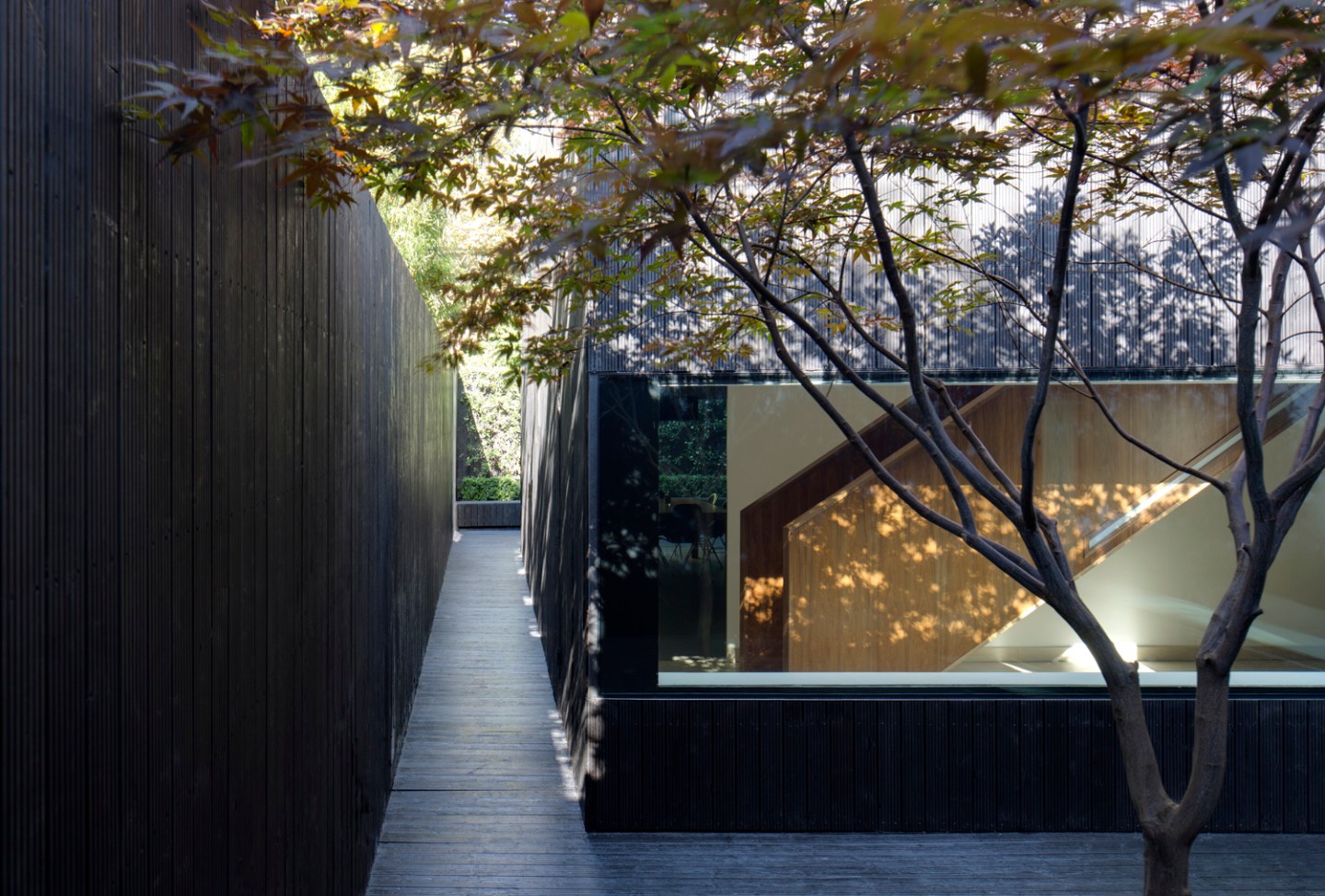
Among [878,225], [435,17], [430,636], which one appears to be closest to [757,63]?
[878,225]

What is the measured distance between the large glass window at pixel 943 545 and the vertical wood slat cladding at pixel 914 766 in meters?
0.25

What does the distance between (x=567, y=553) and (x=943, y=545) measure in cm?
290

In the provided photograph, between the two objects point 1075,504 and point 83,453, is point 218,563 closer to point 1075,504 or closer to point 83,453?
point 83,453

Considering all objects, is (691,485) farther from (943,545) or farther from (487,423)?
(487,423)

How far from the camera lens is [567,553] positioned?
8539 millimetres

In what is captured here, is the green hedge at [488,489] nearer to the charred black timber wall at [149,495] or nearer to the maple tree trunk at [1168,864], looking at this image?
the charred black timber wall at [149,495]

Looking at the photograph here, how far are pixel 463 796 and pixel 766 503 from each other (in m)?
2.64

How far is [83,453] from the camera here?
1.83 metres

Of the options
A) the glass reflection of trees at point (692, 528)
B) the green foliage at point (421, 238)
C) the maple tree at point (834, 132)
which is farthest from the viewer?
the green foliage at point (421, 238)

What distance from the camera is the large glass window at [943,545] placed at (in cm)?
685

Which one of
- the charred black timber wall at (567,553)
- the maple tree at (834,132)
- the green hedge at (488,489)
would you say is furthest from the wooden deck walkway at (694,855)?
the green hedge at (488,489)

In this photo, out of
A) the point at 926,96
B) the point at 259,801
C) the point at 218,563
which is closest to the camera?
the point at 926,96

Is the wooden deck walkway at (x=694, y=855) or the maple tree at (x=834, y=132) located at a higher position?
the maple tree at (x=834, y=132)

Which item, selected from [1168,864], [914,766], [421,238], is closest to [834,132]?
[1168,864]
